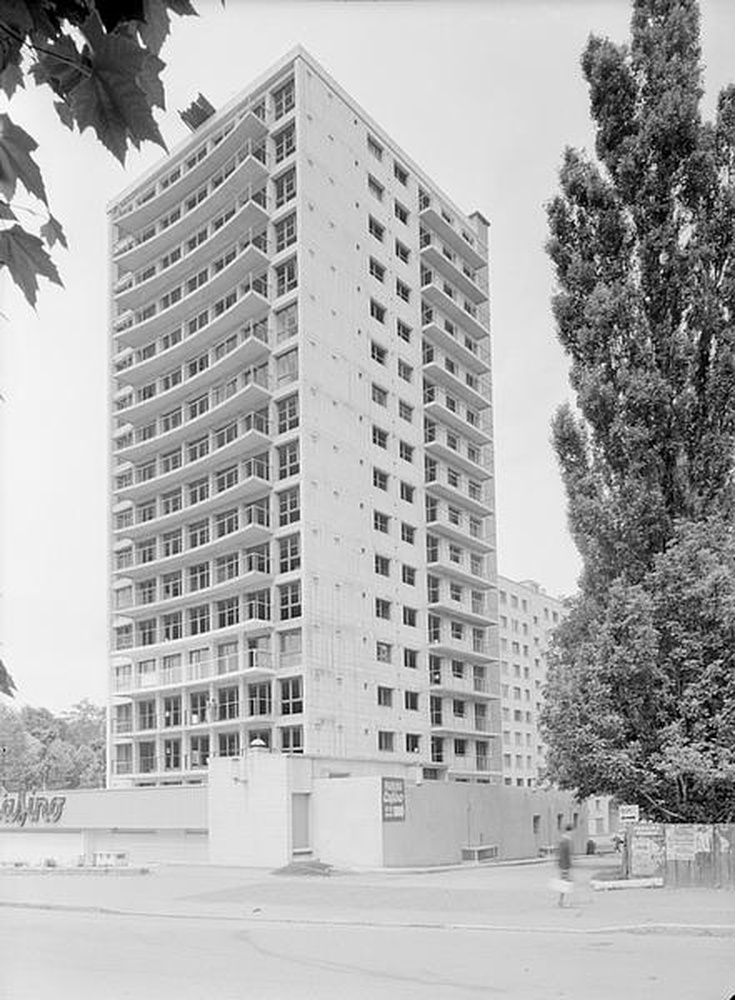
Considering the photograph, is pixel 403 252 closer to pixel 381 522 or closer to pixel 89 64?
pixel 381 522

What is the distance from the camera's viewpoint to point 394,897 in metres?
13.4

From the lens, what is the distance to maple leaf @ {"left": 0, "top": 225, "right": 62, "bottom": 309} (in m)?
1.36

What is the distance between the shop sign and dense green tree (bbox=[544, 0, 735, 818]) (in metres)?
14.8

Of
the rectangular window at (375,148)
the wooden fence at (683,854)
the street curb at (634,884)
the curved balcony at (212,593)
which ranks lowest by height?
the street curb at (634,884)

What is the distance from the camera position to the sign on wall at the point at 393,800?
69.6 ft

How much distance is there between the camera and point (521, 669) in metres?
52.0

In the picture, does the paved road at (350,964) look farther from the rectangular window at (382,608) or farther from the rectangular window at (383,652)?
the rectangular window at (382,608)

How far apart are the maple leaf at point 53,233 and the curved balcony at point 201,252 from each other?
27745 millimetres

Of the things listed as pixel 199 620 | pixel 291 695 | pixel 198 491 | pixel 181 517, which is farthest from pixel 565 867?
pixel 198 491

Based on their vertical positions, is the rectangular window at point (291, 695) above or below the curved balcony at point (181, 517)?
below

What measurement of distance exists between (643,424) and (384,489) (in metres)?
15.2

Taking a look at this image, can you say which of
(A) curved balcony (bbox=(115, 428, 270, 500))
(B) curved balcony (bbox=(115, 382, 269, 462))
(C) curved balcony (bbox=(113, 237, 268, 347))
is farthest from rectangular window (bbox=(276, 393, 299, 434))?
(C) curved balcony (bbox=(113, 237, 268, 347))

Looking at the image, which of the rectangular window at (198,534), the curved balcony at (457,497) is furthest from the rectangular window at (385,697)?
the curved balcony at (457,497)

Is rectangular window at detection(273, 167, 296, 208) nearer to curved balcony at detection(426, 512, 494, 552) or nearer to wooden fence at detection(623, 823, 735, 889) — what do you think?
curved balcony at detection(426, 512, 494, 552)
